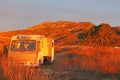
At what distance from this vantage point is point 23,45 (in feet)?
96.0

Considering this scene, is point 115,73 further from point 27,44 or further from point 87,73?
point 27,44

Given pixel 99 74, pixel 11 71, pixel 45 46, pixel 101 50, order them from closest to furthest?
pixel 11 71 < pixel 99 74 < pixel 45 46 < pixel 101 50

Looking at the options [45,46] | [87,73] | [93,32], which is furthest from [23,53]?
[93,32]

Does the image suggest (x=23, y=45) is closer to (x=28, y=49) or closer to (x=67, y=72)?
(x=28, y=49)

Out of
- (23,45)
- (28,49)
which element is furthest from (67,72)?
(23,45)

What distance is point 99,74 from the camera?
22.6 meters

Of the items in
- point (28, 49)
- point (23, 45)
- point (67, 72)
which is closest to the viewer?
point (67, 72)

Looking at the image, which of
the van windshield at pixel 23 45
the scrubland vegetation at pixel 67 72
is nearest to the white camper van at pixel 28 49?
the van windshield at pixel 23 45

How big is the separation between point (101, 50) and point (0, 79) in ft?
78.6

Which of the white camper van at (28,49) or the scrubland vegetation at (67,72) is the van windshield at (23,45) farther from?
the scrubland vegetation at (67,72)

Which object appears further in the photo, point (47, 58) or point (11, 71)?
point (47, 58)

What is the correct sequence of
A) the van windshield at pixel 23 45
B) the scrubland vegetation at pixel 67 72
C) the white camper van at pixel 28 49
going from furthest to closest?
the van windshield at pixel 23 45, the white camper van at pixel 28 49, the scrubland vegetation at pixel 67 72

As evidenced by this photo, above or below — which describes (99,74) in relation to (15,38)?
below

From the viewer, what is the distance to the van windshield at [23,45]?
29.0 metres
